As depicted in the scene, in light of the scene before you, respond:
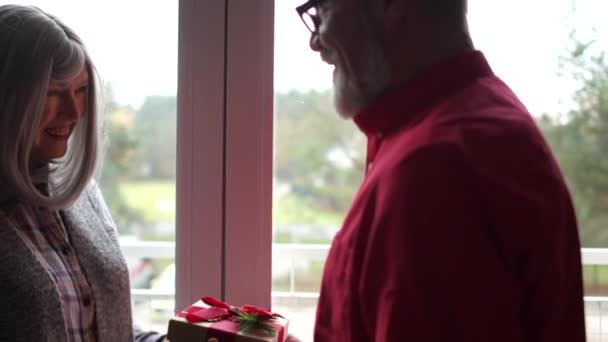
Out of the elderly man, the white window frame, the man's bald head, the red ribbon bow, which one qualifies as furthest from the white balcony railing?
the man's bald head

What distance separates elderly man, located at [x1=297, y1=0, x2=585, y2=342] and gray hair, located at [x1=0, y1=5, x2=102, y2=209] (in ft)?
1.66

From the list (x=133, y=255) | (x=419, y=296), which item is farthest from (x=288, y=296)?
(x=419, y=296)

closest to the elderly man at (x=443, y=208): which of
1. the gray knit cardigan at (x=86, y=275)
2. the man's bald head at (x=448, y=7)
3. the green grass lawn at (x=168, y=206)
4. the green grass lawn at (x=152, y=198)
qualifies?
the man's bald head at (x=448, y=7)

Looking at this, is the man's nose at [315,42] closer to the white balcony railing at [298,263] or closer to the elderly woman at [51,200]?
the elderly woman at [51,200]

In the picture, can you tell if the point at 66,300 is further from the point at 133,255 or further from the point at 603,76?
the point at 603,76

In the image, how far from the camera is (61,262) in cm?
117

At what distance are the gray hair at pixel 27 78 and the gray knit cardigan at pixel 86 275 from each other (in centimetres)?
7

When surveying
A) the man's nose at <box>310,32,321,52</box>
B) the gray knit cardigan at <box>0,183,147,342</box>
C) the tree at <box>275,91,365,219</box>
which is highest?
the man's nose at <box>310,32,321,52</box>

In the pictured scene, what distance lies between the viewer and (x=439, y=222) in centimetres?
76

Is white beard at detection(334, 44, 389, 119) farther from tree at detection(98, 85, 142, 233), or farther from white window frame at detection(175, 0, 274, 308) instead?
tree at detection(98, 85, 142, 233)

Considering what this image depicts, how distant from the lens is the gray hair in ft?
3.48

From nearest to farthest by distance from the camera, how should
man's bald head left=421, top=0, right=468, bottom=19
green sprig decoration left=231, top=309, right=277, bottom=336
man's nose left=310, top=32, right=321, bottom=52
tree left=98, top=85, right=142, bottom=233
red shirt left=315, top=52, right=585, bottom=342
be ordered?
red shirt left=315, top=52, right=585, bottom=342 < man's bald head left=421, top=0, right=468, bottom=19 < man's nose left=310, top=32, right=321, bottom=52 < green sprig decoration left=231, top=309, right=277, bottom=336 < tree left=98, top=85, right=142, bottom=233

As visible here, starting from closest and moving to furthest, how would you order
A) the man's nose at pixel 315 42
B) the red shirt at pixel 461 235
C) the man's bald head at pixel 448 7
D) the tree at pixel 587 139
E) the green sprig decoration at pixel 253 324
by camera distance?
1. the red shirt at pixel 461 235
2. the man's bald head at pixel 448 7
3. the man's nose at pixel 315 42
4. the green sprig decoration at pixel 253 324
5. the tree at pixel 587 139

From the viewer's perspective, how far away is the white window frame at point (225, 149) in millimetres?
1453
